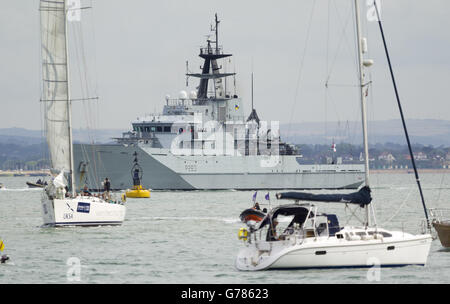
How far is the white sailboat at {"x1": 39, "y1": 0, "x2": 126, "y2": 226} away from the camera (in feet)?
110

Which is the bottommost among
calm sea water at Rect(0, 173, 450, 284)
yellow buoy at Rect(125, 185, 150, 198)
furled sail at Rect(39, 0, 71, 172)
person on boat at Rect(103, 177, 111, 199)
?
calm sea water at Rect(0, 173, 450, 284)

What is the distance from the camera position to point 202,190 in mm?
76625

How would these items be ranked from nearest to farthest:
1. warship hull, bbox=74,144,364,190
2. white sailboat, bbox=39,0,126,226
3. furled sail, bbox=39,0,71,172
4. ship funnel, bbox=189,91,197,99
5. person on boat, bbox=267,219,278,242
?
person on boat, bbox=267,219,278,242, white sailboat, bbox=39,0,126,226, furled sail, bbox=39,0,71,172, warship hull, bbox=74,144,364,190, ship funnel, bbox=189,91,197,99

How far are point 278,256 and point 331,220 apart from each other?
198 centimetres

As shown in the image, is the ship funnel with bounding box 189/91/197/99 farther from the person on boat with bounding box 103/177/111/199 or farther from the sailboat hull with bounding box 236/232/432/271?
the sailboat hull with bounding box 236/232/432/271

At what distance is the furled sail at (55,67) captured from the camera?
1389 inches

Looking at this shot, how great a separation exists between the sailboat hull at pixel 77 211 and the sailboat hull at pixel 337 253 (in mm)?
13188

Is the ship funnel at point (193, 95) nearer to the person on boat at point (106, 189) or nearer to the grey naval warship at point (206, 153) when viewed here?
the grey naval warship at point (206, 153)

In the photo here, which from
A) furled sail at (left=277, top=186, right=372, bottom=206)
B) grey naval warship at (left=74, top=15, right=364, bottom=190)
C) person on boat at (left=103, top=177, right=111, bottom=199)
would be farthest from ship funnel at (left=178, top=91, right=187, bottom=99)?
furled sail at (left=277, top=186, right=372, bottom=206)

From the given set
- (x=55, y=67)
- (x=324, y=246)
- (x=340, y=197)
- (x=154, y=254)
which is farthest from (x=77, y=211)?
(x=324, y=246)

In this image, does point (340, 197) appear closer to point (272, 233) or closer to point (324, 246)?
point (272, 233)

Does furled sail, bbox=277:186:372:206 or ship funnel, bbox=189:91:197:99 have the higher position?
ship funnel, bbox=189:91:197:99

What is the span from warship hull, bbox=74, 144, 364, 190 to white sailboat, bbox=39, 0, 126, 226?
2809cm
